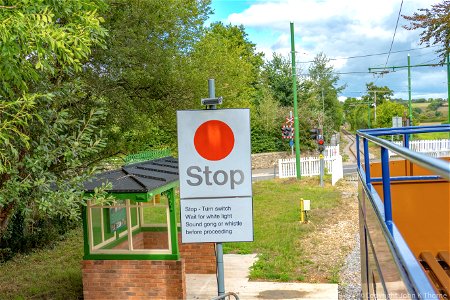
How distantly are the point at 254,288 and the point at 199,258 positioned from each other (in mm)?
1720

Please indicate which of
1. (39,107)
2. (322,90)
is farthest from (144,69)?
(322,90)

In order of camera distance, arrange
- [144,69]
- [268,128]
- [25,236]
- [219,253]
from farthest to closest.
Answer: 1. [268,128]
2. [25,236]
3. [144,69]
4. [219,253]

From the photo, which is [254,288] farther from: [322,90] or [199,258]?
[322,90]

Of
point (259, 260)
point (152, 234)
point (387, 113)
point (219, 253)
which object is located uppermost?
point (387, 113)

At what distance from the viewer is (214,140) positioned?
18.3 feet

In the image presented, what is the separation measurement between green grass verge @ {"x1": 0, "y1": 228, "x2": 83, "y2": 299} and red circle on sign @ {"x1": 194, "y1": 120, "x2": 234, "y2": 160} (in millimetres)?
6460

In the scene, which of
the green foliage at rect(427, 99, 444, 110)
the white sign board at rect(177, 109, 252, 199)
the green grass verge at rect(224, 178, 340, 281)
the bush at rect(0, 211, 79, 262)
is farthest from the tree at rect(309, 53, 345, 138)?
the white sign board at rect(177, 109, 252, 199)

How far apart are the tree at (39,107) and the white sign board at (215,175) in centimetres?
160

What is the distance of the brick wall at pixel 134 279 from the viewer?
9.54m

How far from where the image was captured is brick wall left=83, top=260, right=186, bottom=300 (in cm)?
954

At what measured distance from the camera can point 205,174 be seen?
18.3 ft

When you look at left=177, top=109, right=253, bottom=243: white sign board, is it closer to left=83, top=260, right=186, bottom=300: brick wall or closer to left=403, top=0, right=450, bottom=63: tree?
left=83, top=260, right=186, bottom=300: brick wall

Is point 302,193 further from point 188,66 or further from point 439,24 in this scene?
point 188,66

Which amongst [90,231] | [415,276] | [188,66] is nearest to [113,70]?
[188,66]
